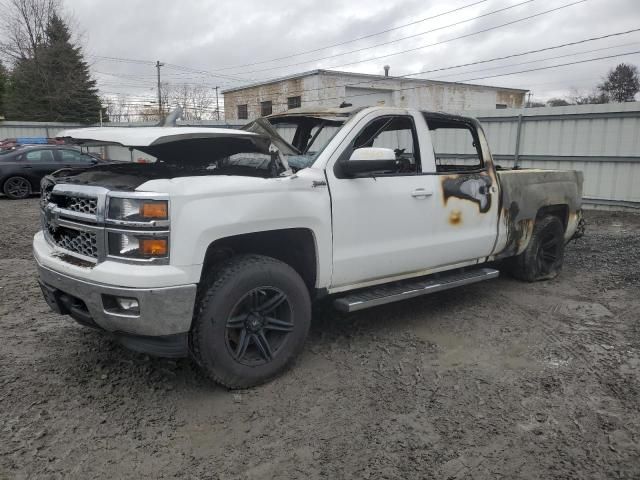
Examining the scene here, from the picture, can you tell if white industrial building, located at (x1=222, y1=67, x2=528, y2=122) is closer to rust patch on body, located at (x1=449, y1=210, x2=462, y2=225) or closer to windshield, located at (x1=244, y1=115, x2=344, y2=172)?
windshield, located at (x1=244, y1=115, x2=344, y2=172)

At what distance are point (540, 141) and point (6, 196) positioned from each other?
1420cm

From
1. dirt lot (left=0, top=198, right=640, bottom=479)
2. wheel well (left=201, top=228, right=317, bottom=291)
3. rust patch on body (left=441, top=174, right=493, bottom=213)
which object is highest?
rust patch on body (left=441, top=174, right=493, bottom=213)

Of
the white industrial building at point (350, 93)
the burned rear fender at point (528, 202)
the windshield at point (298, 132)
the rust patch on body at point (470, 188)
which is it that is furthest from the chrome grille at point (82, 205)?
the white industrial building at point (350, 93)

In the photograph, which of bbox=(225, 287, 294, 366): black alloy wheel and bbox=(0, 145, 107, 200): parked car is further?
bbox=(0, 145, 107, 200): parked car

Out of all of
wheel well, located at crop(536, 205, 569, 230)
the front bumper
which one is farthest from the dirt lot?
wheel well, located at crop(536, 205, 569, 230)

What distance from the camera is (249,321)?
3432mm

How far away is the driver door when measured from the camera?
151 inches

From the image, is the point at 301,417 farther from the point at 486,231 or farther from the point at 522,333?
the point at 486,231

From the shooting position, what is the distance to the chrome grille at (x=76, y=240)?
3.16m

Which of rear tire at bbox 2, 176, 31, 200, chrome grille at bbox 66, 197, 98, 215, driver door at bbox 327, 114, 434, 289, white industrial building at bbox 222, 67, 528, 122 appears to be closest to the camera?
chrome grille at bbox 66, 197, 98, 215

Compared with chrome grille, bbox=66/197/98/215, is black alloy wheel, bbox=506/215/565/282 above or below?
below

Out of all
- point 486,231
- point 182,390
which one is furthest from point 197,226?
point 486,231

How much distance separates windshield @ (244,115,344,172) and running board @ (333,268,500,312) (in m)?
1.11

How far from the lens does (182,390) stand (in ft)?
11.5
